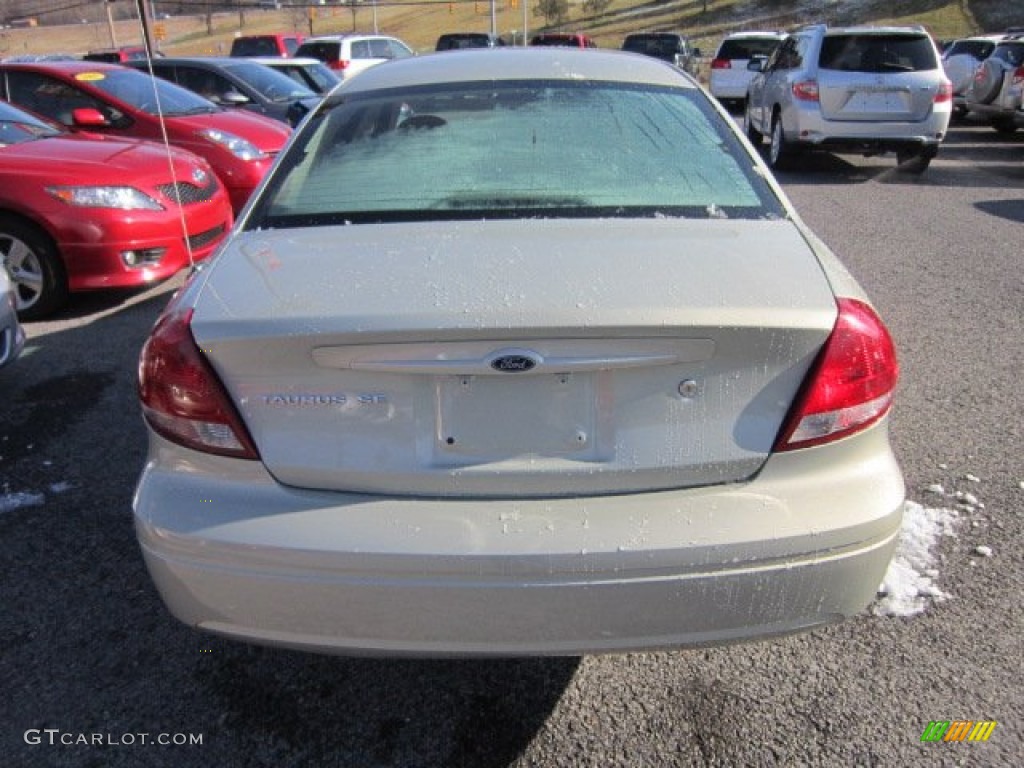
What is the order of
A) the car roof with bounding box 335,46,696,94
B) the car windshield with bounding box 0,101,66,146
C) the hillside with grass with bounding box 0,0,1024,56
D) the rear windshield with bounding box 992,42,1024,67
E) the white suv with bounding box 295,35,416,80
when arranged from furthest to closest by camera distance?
1. the hillside with grass with bounding box 0,0,1024,56
2. the white suv with bounding box 295,35,416,80
3. the rear windshield with bounding box 992,42,1024,67
4. the car windshield with bounding box 0,101,66,146
5. the car roof with bounding box 335,46,696,94

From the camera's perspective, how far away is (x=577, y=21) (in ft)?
223

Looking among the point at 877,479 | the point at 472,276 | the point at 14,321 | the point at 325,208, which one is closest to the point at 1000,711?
the point at 877,479

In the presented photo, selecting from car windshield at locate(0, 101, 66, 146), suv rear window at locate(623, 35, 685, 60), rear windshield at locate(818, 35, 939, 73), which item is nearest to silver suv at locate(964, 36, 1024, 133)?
rear windshield at locate(818, 35, 939, 73)

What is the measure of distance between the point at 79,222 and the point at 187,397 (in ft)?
13.5

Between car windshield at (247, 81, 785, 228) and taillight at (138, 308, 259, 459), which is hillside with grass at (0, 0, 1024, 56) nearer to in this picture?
car windshield at (247, 81, 785, 228)

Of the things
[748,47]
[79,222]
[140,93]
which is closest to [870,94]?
[140,93]

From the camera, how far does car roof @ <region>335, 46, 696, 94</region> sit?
306 cm

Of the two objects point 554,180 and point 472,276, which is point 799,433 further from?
point 554,180

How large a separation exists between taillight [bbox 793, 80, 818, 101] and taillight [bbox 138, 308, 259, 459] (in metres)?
10.1

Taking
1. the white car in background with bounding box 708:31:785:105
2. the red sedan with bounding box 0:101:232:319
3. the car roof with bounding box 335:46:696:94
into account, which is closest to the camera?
the car roof with bounding box 335:46:696:94

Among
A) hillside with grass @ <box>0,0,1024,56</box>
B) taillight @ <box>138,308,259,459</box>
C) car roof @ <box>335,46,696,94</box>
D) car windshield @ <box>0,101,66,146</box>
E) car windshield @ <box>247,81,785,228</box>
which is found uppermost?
car roof @ <box>335,46,696,94</box>

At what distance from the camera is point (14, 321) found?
427 cm

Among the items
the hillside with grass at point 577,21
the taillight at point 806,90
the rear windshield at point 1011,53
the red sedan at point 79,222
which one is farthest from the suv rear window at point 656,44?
the red sedan at point 79,222

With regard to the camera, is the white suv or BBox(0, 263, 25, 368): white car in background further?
the white suv
